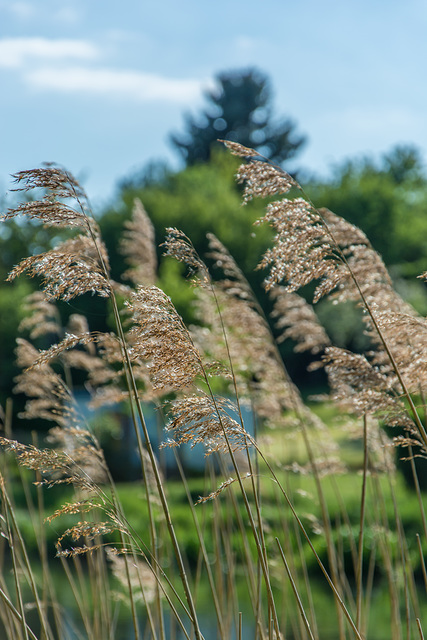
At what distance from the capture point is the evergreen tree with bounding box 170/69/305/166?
147 ft

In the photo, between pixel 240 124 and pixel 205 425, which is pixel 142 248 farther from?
pixel 240 124

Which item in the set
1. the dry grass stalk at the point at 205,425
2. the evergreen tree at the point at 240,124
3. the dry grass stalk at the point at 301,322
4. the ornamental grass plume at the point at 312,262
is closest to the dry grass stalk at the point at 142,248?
the dry grass stalk at the point at 301,322

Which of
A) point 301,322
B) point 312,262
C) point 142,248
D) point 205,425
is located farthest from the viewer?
point 142,248

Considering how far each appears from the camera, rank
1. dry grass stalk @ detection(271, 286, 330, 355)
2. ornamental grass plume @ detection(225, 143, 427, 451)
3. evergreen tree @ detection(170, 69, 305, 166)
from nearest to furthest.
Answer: ornamental grass plume @ detection(225, 143, 427, 451) → dry grass stalk @ detection(271, 286, 330, 355) → evergreen tree @ detection(170, 69, 305, 166)

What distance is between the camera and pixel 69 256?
2014 mm

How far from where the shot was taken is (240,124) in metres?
45.2

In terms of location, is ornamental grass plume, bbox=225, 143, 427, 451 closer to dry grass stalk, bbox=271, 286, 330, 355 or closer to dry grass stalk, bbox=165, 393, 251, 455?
dry grass stalk, bbox=165, 393, 251, 455

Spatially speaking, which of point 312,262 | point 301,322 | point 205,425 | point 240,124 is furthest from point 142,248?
point 240,124

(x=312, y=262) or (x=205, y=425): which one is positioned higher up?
(x=312, y=262)

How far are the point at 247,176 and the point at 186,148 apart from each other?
149 ft

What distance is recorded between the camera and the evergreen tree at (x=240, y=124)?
1764 inches

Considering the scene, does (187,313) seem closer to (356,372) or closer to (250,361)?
(250,361)

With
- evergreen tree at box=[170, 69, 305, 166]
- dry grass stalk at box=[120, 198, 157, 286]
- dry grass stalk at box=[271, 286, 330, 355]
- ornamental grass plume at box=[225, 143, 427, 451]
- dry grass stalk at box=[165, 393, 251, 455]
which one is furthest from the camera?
evergreen tree at box=[170, 69, 305, 166]

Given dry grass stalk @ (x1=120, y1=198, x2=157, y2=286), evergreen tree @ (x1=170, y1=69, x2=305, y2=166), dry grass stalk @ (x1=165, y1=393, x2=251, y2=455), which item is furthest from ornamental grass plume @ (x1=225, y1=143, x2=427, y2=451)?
evergreen tree @ (x1=170, y1=69, x2=305, y2=166)
